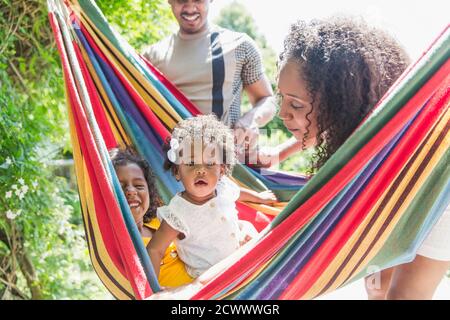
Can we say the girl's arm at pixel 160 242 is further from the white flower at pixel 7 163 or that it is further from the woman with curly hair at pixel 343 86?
the white flower at pixel 7 163

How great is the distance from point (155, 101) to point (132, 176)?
437 millimetres

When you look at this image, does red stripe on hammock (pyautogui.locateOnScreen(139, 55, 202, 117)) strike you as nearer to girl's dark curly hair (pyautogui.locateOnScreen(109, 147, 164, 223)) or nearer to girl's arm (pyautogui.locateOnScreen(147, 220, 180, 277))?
girl's dark curly hair (pyautogui.locateOnScreen(109, 147, 164, 223))

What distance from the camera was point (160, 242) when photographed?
1.94m

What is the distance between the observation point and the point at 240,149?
104 inches

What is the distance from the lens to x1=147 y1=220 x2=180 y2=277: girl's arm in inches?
75.9

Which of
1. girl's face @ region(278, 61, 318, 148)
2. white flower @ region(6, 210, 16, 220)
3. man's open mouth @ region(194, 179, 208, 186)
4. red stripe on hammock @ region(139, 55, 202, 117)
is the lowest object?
white flower @ region(6, 210, 16, 220)

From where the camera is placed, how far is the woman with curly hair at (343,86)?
1.72 meters

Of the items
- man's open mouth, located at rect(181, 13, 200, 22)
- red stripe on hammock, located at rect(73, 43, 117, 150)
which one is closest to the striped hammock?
red stripe on hammock, located at rect(73, 43, 117, 150)

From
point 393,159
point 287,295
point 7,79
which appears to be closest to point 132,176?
point 287,295

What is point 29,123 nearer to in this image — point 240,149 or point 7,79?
point 7,79

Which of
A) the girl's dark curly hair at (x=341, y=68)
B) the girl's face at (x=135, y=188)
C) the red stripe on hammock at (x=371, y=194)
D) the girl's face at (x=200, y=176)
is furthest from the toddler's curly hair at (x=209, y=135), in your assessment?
the red stripe on hammock at (x=371, y=194)

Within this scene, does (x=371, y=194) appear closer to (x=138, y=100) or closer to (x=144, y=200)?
(x=144, y=200)

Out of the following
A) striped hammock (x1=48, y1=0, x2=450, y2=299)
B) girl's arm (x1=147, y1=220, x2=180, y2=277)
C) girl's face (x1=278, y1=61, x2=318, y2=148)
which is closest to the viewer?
striped hammock (x1=48, y1=0, x2=450, y2=299)

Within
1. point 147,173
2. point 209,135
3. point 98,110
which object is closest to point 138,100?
point 98,110
